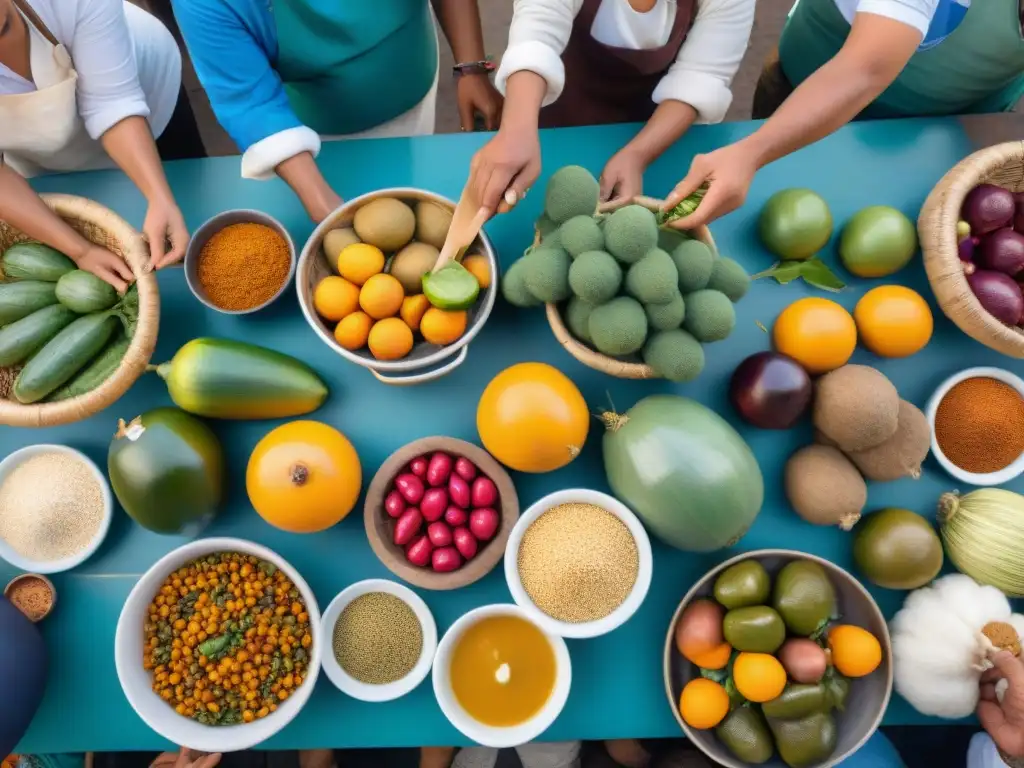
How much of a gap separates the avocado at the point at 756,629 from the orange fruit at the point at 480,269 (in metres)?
0.56

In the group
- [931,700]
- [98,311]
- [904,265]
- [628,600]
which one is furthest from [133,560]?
[904,265]

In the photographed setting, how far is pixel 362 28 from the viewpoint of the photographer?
1.01 metres

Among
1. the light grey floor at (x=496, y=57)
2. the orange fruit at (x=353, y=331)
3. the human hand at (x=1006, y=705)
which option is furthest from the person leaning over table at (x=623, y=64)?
the light grey floor at (x=496, y=57)

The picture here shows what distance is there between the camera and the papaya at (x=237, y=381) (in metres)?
0.87

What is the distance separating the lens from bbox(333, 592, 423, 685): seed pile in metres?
0.87

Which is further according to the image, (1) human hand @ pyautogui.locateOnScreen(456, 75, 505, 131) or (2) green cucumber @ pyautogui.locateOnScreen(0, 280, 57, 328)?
(1) human hand @ pyautogui.locateOnScreen(456, 75, 505, 131)

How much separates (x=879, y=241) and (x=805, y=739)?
701 millimetres

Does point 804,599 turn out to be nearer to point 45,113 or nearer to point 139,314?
point 139,314

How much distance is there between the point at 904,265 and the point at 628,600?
685 mm

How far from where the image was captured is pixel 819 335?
0.85 meters

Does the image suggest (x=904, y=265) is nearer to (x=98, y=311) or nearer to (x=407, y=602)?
(x=407, y=602)

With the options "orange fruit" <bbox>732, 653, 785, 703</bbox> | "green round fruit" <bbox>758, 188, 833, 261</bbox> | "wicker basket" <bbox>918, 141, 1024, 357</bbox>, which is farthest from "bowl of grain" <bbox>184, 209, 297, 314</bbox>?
"wicker basket" <bbox>918, 141, 1024, 357</bbox>

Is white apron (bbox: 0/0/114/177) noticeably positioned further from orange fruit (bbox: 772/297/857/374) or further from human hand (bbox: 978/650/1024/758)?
human hand (bbox: 978/650/1024/758)

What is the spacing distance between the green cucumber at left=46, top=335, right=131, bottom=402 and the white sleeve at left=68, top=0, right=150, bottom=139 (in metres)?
0.36
